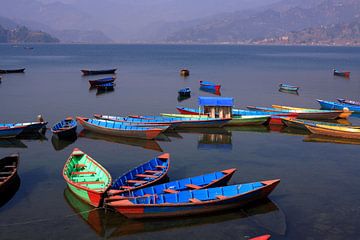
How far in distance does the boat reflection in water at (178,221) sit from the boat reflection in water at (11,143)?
16678 millimetres

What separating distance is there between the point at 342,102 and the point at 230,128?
883 inches

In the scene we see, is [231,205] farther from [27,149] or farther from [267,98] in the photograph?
[267,98]

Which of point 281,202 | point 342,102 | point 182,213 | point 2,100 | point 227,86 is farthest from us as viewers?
point 227,86

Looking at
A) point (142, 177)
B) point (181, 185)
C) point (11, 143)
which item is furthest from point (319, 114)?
point (11, 143)

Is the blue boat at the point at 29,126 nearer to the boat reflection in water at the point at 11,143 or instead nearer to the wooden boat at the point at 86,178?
the boat reflection in water at the point at 11,143

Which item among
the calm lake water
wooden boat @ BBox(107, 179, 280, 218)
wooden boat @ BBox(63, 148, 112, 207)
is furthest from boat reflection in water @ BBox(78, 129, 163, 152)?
wooden boat @ BBox(107, 179, 280, 218)

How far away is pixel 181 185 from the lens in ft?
89.7

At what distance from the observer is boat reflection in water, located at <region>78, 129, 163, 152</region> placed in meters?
40.8

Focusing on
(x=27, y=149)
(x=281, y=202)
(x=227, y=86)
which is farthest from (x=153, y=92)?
(x=281, y=202)

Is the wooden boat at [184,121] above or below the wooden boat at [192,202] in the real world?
above

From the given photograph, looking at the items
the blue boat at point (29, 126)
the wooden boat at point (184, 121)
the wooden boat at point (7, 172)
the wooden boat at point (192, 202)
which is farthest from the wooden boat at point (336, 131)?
the wooden boat at point (7, 172)

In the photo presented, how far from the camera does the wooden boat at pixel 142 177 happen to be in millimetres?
26859

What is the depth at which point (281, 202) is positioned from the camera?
2778cm

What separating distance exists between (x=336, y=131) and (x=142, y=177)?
23758 mm
